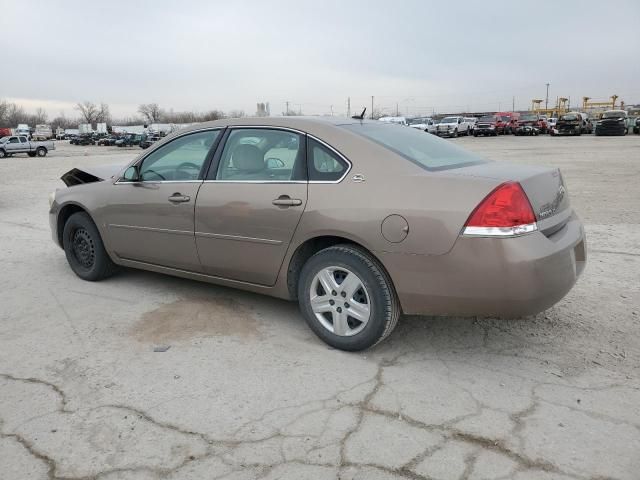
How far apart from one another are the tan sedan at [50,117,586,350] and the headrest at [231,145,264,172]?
0.01 meters

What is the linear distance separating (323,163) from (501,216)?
4.03ft

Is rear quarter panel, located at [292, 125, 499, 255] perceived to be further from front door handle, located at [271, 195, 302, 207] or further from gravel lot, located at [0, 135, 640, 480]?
gravel lot, located at [0, 135, 640, 480]

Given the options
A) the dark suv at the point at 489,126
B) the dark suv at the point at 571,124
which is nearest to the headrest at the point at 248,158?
the dark suv at the point at 571,124

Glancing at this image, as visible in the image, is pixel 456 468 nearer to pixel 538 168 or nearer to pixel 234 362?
pixel 234 362

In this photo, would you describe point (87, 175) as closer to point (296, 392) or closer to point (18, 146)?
point (296, 392)

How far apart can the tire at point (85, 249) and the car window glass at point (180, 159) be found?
36.1 inches

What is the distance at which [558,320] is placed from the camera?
159 inches

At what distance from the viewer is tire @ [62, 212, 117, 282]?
5055 millimetres

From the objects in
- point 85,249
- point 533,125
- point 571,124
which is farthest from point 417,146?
point 533,125

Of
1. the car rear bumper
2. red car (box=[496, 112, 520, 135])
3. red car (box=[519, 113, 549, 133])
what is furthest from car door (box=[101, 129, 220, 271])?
red car (box=[496, 112, 520, 135])

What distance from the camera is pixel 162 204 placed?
436 cm

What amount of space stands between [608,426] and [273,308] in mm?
2566

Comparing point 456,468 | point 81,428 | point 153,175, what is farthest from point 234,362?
point 153,175

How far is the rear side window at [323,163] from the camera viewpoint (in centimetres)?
350
